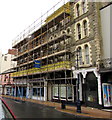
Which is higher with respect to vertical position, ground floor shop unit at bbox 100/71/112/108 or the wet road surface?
ground floor shop unit at bbox 100/71/112/108

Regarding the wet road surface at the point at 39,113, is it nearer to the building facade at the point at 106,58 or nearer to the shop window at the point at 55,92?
the building facade at the point at 106,58

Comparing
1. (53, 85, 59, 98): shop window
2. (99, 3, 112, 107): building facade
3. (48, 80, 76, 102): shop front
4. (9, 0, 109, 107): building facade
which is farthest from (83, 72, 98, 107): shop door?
(53, 85, 59, 98): shop window

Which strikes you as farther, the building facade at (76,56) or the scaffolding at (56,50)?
the scaffolding at (56,50)

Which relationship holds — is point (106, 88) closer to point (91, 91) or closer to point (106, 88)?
point (106, 88)

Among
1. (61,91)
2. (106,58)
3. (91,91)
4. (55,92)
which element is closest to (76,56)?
(106,58)

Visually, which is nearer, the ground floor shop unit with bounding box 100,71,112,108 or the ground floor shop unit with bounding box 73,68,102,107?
the ground floor shop unit with bounding box 100,71,112,108

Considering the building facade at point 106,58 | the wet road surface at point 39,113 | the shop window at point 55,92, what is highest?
the building facade at point 106,58

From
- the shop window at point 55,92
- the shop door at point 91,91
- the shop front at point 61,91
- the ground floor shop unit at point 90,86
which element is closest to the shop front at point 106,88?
the ground floor shop unit at point 90,86

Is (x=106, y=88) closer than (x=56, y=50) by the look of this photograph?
Yes

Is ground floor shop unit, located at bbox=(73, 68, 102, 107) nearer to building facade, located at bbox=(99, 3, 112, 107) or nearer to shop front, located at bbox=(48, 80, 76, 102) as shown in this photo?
building facade, located at bbox=(99, 3, 112, 107)

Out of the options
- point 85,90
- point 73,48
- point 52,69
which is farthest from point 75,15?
point 85,90

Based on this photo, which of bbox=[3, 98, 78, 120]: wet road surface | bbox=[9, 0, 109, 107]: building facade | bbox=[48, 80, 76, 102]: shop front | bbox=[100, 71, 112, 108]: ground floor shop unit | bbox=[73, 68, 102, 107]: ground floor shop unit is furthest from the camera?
bbox=[48, 80, 76, 102]: shop front

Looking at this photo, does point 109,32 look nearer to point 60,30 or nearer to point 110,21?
point 110,21

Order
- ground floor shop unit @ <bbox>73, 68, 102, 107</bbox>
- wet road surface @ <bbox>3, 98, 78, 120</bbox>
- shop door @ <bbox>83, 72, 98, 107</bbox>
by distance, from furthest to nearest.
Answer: shop door @ <bbox>83, 72, 98, 107</bbox>
ground floor shop unit @ <bbox>73, 68, 102, 107</bbox>
wet road surface @ <bbox>3, 98, 78, 120</bbox>
